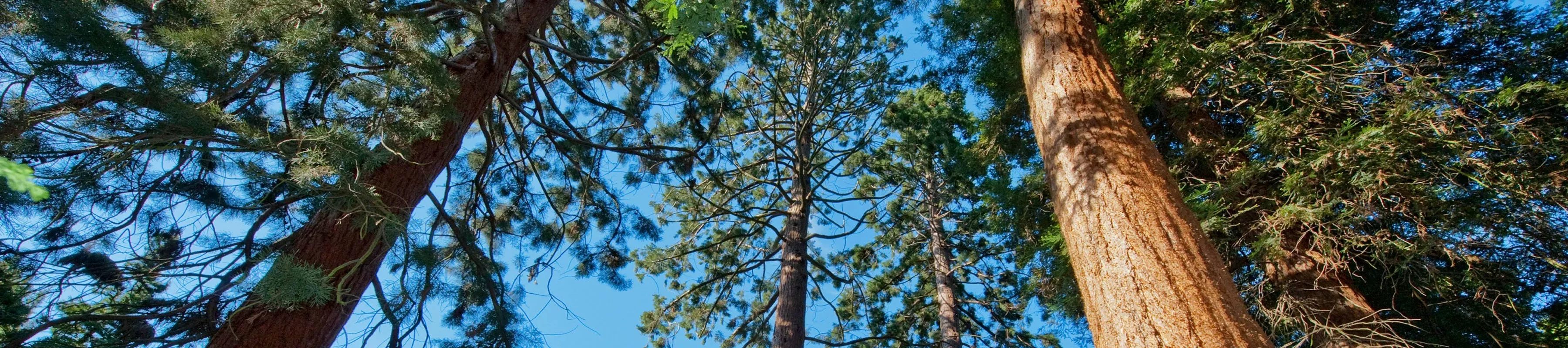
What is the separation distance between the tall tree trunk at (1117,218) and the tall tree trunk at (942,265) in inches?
168

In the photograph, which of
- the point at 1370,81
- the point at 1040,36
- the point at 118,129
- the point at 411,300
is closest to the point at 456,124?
the point at 411,300

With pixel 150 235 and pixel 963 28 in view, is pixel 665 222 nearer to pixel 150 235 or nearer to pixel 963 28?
pixel 963 28

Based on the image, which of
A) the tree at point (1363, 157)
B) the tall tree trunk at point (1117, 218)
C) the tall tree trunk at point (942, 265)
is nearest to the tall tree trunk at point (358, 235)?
the tall tree trunk at point (1117, 218)

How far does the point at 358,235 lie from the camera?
3166 millimetres

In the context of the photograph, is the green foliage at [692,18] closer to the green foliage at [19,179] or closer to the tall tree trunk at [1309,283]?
the green foliage at [19,179]

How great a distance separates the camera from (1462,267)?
388cm

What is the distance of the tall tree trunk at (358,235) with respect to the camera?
113 inches

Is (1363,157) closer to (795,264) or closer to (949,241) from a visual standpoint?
(795,264)

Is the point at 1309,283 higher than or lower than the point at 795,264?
lower

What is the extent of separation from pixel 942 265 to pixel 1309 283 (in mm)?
5782

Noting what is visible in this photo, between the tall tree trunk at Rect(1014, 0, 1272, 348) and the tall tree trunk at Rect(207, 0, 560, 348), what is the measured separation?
2.76 meters

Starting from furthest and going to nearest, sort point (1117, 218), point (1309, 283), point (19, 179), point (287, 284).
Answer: point (1309, 283), point (1117, 218), point (287, 284), point (19, 179)

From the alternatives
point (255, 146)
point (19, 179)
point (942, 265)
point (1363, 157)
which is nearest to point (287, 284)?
point (255, 146)

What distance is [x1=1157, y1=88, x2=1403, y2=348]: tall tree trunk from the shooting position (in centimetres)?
365
